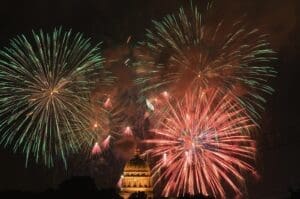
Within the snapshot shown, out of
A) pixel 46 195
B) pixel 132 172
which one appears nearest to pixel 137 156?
pixel 132 172

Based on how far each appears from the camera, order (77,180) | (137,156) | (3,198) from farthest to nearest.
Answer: (137,156) < (77,180) < (3,198)

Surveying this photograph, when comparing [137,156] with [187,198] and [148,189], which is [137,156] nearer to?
[148,189]

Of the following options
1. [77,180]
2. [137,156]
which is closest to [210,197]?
[77,180]

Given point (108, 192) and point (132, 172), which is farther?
point (132, 172)

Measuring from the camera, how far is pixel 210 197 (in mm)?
83750

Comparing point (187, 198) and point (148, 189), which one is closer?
point (187, 198)

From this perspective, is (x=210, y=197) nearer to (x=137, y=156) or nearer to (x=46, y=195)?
(x=46, y=195)

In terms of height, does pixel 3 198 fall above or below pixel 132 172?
below

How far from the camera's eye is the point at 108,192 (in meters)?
82.1

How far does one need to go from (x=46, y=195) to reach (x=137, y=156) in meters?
41.7

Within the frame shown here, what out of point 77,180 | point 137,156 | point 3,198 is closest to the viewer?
point 3,198

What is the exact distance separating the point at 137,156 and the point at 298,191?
147 ft

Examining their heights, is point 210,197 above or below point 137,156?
below

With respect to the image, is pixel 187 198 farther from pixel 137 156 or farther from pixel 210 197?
pixel 137 156
